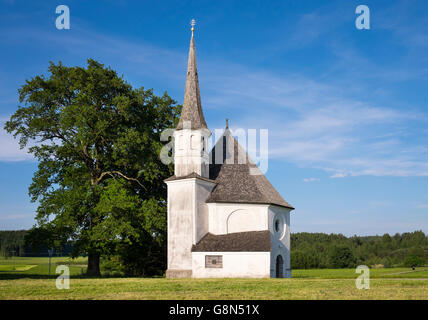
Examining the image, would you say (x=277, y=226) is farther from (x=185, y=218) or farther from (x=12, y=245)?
(x=12, y=245)

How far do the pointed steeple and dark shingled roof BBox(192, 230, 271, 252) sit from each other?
29.8 ft

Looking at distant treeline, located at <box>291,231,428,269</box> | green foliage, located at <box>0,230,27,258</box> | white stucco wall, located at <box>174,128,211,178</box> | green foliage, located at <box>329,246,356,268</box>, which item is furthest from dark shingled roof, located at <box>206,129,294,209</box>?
green foliage, located at <box>0,230,27,258</box>

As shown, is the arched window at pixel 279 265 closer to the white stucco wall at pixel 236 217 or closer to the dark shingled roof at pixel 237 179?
the white stucco wall at pixel 236 217

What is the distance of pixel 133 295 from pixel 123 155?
80.8 ft

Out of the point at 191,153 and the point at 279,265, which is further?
the point at 279,265

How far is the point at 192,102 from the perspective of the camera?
3862 centimetres

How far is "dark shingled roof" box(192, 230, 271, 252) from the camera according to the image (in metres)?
32.8

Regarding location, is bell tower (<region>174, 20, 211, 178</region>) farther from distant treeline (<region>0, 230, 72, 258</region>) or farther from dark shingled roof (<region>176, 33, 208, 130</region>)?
distant treeline (<region>0, 230, 72, 258</region>)

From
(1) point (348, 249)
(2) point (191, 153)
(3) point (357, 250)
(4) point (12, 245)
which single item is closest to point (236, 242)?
(2) point (191, 153)

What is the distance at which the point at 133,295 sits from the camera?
52.2 feet

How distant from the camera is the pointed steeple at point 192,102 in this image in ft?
123

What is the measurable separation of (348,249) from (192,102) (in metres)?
59.3

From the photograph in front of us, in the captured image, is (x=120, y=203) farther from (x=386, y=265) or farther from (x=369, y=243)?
(x=369, y=243)

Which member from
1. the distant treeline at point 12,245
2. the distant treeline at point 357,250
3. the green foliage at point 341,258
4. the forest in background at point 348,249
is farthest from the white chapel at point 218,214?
the distant treeline at point 12,245
